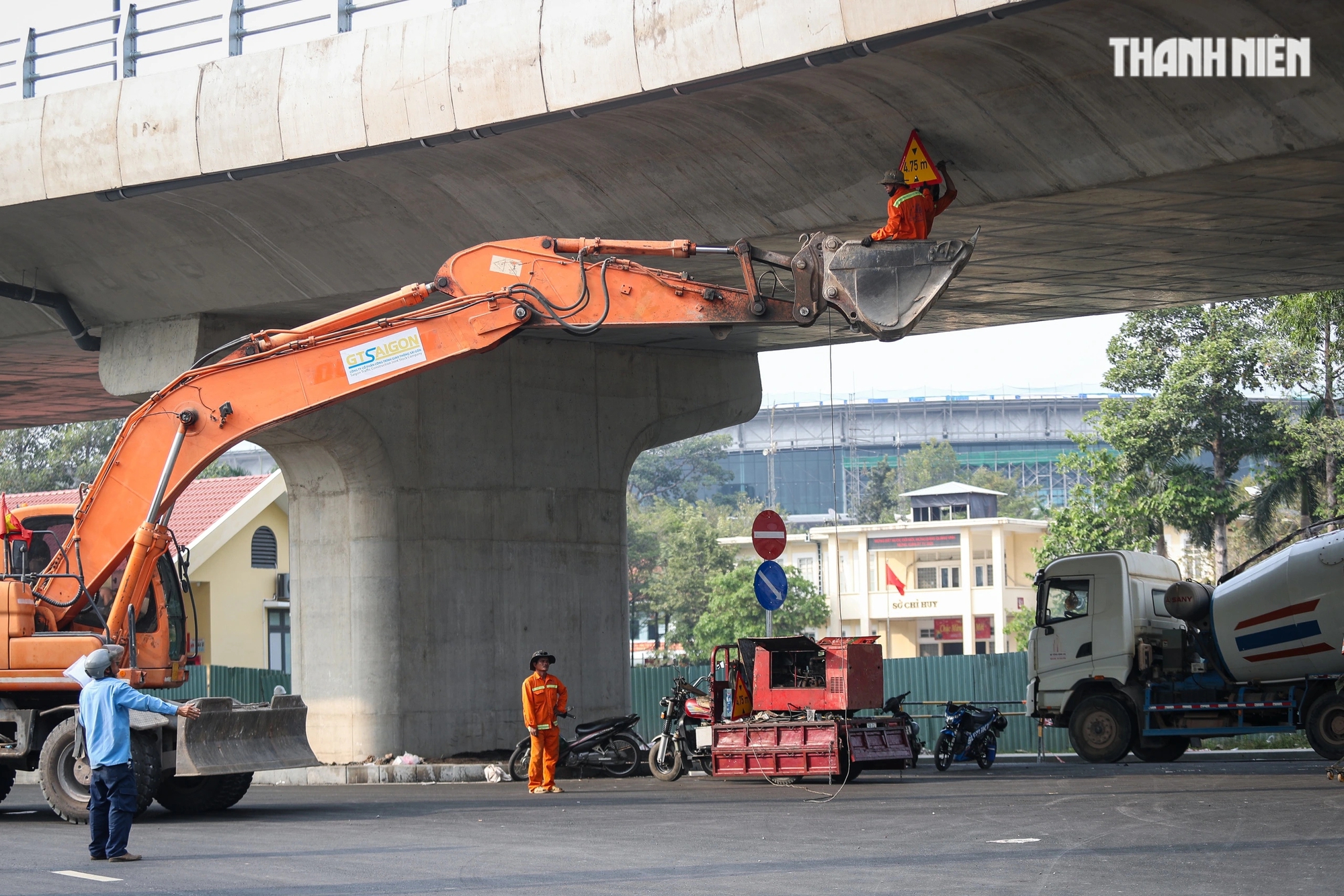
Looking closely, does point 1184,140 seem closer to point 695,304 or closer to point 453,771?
point 695,304

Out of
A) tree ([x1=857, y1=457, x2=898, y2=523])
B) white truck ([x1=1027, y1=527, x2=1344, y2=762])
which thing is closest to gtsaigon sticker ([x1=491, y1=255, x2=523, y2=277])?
white truck ([x1=1027, y1=527, x2=1344, y2=762])

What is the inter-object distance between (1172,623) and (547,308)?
499 inches

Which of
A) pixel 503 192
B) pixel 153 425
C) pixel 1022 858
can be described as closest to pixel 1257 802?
pixel 1022 858

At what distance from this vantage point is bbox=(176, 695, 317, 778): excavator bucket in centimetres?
1376

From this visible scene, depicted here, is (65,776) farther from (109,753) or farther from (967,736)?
(967,736)

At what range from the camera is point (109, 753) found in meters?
11.2

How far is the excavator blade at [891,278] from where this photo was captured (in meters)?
12.2

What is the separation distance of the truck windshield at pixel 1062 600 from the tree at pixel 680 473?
4068 inches

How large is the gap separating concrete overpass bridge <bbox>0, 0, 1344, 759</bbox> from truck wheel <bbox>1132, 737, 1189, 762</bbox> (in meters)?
6.23

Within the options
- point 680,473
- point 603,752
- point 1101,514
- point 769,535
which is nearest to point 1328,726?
point 769,535

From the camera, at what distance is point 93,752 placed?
11227 millimetres

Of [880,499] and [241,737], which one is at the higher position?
[880,499]

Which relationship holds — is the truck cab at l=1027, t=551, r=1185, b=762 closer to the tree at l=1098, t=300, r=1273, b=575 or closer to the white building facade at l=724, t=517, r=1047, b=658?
the tree at l=1098, t=300, r=1273, b=575

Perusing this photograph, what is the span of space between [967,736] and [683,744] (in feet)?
15.6
